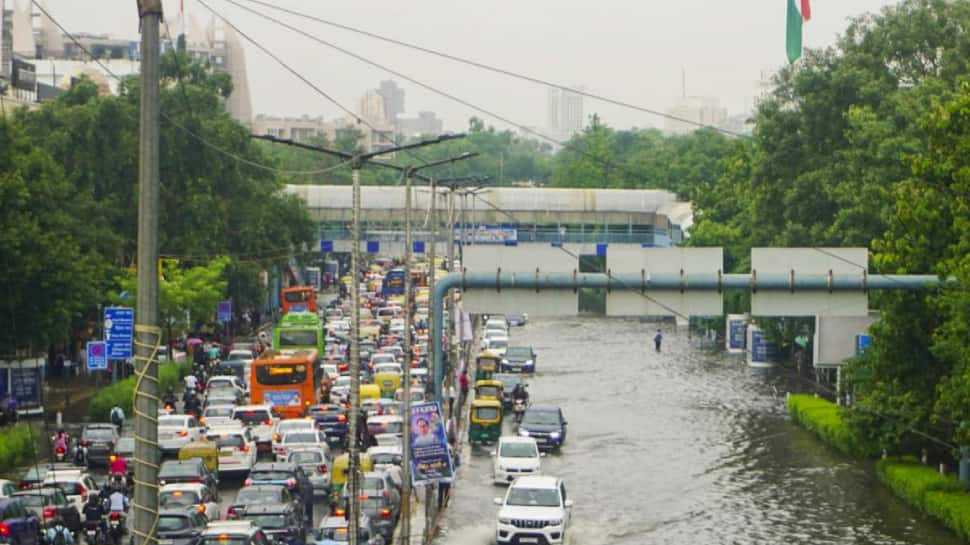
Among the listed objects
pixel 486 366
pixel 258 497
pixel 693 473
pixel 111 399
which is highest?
pixel 486 366

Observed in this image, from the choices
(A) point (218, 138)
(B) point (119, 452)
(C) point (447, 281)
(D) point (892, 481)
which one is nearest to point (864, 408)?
(D) point (892, 481)

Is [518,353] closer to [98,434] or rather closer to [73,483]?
[98,434]

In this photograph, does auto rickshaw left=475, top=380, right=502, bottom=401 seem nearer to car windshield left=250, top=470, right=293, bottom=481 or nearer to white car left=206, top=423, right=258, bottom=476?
white car left=206, top=423, right=258, bottom=476

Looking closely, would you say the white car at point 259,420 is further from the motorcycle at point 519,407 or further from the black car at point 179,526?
the black car at point 179,526

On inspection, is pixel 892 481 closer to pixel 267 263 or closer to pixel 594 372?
pixel 594 372

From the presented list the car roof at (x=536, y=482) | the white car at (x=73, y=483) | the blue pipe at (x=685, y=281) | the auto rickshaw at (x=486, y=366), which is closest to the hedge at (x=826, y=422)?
the blue pipe at (x=685, y=281)

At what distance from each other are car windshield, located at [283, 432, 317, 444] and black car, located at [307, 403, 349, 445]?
571cm

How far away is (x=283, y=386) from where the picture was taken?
182 feet

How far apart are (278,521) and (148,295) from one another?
1910 cm

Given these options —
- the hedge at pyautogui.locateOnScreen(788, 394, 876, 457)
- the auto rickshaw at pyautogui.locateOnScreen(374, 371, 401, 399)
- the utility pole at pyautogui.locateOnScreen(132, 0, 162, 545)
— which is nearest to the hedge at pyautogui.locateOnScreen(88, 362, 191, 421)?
the auto rickshaw at pyautogui.locateOnScreen(374, 371, 401, 399)

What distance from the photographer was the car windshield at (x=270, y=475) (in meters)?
38.0

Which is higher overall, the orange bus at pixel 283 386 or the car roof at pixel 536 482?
the orange bus at pixel 283 386

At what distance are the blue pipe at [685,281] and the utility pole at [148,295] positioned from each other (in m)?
22.0

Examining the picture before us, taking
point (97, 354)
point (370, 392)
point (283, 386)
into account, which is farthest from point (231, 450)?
point (370, 392)
